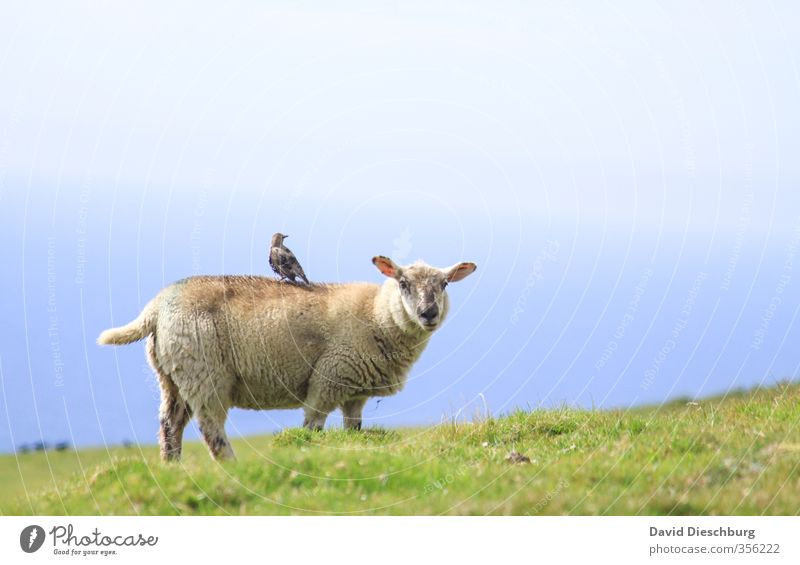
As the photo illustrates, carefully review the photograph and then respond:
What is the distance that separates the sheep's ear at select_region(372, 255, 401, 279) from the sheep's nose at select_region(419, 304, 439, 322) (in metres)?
0.91

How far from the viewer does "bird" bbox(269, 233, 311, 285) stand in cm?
1656

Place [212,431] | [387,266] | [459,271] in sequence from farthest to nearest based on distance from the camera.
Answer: [459,271], [387,266], [212,431]

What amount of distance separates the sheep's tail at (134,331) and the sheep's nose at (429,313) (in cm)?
399

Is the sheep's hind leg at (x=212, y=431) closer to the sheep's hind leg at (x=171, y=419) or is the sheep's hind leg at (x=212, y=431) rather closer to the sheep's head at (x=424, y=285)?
the sheep's hind leg at (x=171, y=419)

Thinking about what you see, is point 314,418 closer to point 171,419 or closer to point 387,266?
point 171,419

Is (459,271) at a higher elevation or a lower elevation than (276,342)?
higher

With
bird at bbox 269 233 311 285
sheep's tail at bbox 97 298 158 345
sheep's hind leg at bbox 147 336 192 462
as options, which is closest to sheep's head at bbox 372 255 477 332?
bird at bbox 269 233 311 285

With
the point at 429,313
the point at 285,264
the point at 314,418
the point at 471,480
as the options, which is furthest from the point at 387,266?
the point at 471,480

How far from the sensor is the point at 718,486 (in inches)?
419

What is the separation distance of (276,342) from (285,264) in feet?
5.12

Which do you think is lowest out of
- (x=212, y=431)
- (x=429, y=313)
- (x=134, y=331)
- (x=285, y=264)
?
(x=212, y=431)

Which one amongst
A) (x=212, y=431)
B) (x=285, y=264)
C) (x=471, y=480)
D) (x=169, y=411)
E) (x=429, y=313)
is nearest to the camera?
(x=471, y=480)

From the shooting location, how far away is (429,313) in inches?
602

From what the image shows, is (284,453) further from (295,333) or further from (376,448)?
(295,333)
